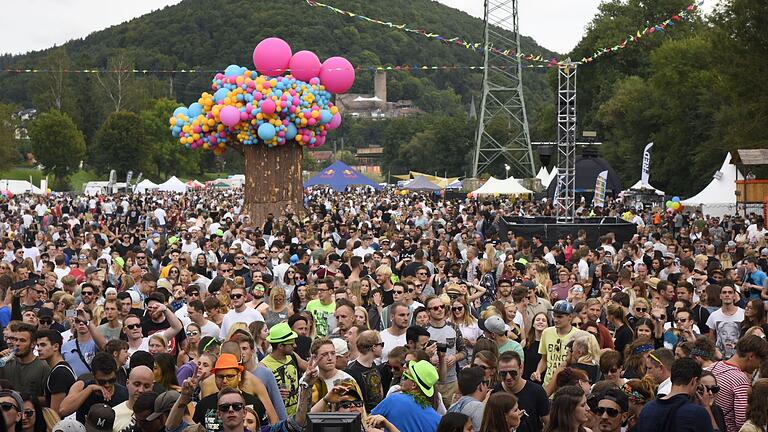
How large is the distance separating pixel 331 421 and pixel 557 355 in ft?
13.4

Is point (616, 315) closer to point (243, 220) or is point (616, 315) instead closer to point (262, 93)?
point (243, 220)

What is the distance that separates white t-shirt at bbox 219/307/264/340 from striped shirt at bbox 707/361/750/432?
441cm

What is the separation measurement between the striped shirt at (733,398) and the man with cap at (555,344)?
71.5 inches

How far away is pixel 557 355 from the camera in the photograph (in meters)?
8.88

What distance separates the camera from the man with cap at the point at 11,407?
6.41 metres

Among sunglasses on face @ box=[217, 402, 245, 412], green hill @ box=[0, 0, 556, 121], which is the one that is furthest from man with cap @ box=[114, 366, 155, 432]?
green hill @ box=[0, 0, 556, 121]

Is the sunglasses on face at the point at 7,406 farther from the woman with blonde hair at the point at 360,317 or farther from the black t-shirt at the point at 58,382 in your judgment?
the woman with blonde hair at the point at 360,317

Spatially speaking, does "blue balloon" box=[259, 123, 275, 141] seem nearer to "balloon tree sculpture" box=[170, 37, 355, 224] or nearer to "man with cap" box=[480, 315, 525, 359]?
"balloon tree sculpture" box=[170, 37, 355, 224]

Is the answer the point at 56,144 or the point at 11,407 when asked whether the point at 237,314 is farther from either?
the point at 56,144

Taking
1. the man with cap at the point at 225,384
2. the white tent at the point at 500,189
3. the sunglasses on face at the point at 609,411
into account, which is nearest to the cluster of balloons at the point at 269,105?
the white tent at the point at 500,189

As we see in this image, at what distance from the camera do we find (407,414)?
20.6 ft

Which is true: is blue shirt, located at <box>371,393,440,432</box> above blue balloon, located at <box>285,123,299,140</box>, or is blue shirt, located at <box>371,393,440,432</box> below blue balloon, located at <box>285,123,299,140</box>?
below

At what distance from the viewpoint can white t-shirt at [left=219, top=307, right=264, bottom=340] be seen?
32.9 feet

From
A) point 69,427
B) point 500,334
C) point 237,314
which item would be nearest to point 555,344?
point 500,334
